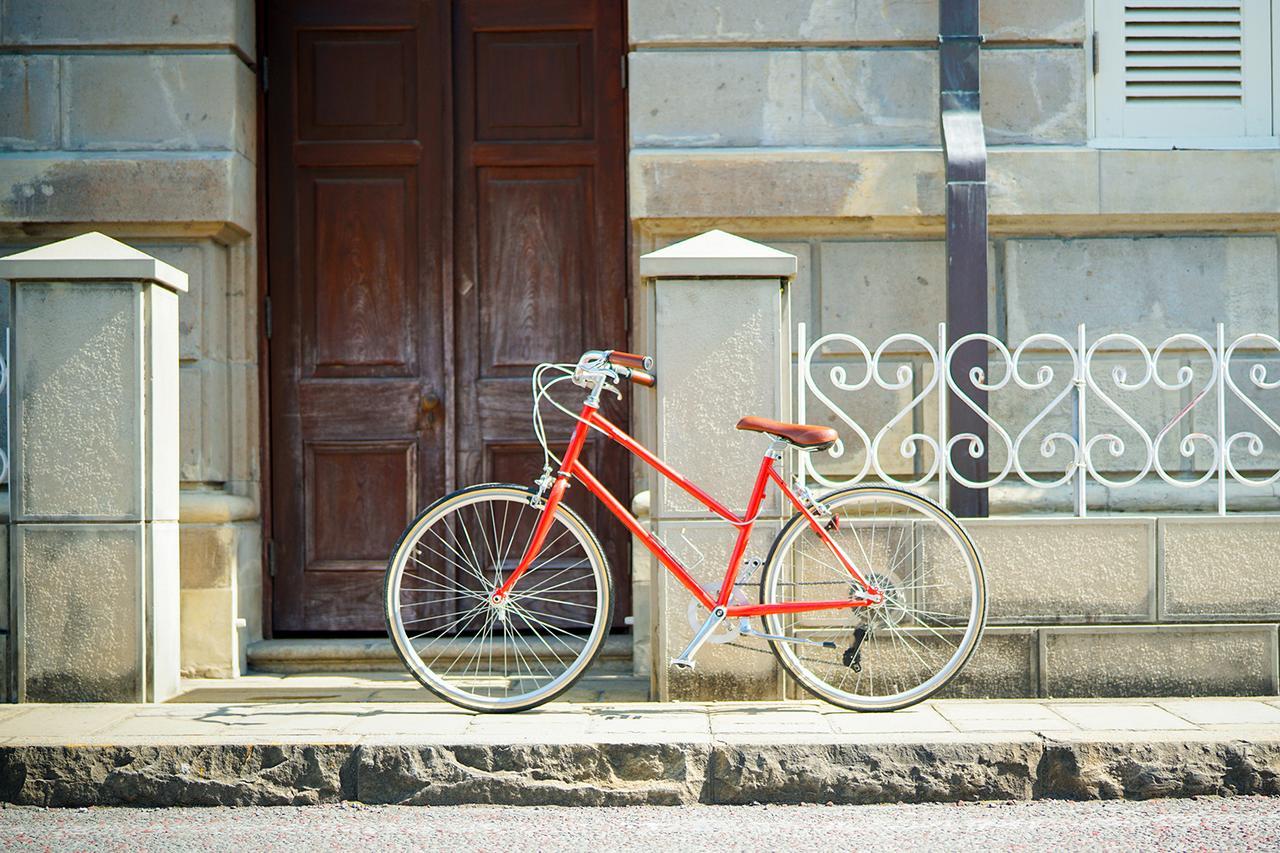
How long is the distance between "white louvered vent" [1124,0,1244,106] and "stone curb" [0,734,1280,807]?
12.6 feet

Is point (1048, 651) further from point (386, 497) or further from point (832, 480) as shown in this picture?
point (386, 497)

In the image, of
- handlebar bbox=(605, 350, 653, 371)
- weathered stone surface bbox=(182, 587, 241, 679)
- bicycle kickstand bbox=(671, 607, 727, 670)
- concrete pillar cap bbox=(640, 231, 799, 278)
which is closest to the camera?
bicycle kickstand bbox=(671, 607, 727, 670)

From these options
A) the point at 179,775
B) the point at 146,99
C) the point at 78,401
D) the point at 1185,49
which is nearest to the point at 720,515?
the point at 179,775

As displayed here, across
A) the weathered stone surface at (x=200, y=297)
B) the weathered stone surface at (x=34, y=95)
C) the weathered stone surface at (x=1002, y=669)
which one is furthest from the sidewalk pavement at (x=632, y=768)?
the weathered stone surface at (x=34, y=95)

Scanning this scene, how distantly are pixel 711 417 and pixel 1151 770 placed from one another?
2.08 m

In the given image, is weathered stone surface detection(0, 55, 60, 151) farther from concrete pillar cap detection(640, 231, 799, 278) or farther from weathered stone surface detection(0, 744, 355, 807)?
weathered stone surface detection(0, 744, 355, 807)

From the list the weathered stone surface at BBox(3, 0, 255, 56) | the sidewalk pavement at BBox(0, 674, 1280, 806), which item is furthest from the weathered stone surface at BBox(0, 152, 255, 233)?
the sidewalk pavement at BBox(0, 674, 1280, 806)

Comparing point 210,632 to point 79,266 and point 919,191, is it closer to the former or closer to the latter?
point 79,266

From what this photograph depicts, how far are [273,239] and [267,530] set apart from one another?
153 centimetres

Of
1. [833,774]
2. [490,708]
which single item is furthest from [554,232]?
[833,774]

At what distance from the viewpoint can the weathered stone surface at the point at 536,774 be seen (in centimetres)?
455

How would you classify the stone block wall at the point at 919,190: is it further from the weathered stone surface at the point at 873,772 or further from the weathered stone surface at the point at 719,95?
the weathered stone surface at the point at 873,772

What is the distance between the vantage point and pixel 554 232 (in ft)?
23.6

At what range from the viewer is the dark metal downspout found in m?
5.96
